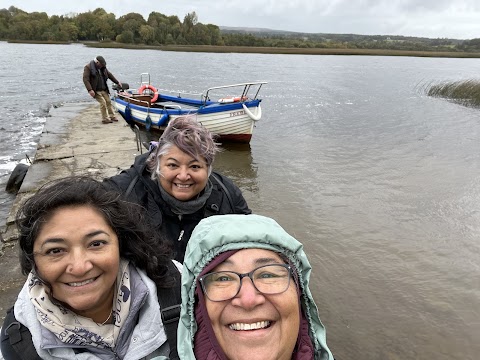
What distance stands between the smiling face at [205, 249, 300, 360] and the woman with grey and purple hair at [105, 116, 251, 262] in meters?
1.36

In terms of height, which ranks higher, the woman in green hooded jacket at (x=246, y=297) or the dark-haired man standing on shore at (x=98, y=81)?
the woman in green hooded jacket at (x=246, y=297)

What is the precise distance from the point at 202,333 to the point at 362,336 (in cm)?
418

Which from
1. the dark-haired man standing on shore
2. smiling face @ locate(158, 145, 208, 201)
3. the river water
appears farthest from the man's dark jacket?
smiling face @ locate(158, 145, 208, 201)

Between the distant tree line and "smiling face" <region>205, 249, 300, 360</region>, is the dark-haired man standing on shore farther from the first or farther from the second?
the distant tree line

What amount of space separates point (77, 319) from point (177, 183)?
47.8 inches

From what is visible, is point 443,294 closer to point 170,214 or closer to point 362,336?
point 362,336

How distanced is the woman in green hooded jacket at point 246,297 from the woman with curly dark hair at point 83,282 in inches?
Answer: 17.8

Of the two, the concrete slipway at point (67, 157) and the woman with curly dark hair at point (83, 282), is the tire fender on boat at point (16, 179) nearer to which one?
the concrete slipway at point (67, 157)

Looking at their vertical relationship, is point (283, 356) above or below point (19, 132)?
above

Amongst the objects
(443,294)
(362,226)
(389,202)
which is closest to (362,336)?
(443,294)

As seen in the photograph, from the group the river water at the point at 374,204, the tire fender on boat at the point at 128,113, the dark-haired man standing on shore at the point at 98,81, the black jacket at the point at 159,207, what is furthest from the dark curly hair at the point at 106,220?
the tire fender on boat at the point at 128,113

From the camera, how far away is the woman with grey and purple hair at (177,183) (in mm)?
2652

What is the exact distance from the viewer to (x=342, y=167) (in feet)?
38.4

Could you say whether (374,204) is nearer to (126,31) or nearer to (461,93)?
(461,93)
